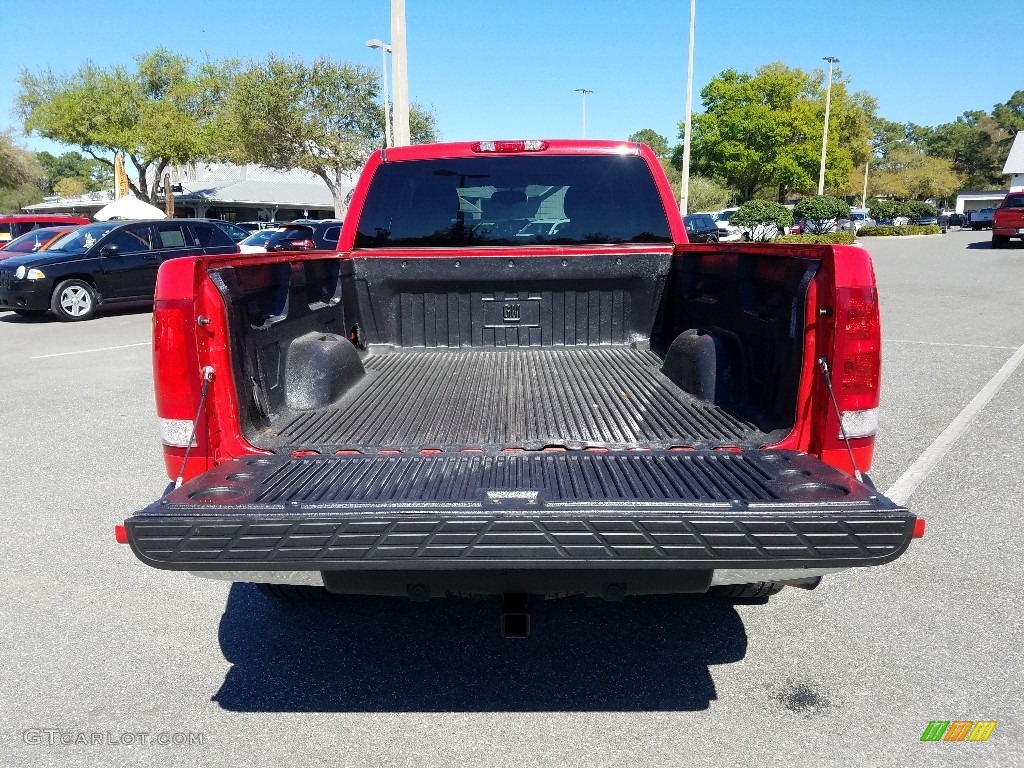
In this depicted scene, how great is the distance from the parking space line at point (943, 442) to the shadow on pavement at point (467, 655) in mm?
2050

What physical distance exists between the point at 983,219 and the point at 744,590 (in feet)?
198

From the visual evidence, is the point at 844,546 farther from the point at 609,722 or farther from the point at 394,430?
the point at 394,430

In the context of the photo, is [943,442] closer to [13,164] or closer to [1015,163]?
[13,164]

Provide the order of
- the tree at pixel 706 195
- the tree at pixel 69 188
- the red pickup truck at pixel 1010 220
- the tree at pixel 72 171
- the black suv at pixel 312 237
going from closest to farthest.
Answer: the black suv at pixel 312 237 → the red pickup truck at pixel 1010 220 → the tree at pixel 706 195 → the tree at pixel 69 188 → the tree at pixel 72 171

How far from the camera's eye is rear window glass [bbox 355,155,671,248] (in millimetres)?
4594

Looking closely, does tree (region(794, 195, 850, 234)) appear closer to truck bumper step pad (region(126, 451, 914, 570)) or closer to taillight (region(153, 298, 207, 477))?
truck bumper step pad (region(126, 451, 914, 570))

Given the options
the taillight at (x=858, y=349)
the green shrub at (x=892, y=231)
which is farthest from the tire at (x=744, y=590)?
the green shrub at (x=892, y=231)

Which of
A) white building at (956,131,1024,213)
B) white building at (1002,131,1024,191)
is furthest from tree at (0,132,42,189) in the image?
white building at (1002,131,1024,191)

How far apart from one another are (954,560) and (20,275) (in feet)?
48.0

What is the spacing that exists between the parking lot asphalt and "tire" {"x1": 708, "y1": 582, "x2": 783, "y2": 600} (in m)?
0.15

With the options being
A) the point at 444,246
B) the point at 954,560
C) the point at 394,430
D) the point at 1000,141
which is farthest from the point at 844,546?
the point at 1000,141

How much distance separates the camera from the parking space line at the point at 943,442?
16.3ft

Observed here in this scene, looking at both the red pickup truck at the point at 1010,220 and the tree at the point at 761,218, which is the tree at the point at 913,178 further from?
the red pickup truck at the point at 1010,220

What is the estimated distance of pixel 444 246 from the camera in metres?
4.64
